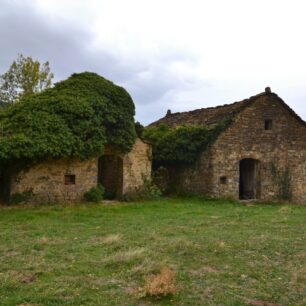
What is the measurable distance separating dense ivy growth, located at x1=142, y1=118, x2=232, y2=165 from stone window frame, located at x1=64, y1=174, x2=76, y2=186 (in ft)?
14.8

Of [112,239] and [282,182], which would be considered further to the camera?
[282,182]

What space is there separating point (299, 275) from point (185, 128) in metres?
12.9

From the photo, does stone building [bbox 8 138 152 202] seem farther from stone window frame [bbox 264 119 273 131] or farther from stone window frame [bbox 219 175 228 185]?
stone window frame [bbox 264 119 273 131]

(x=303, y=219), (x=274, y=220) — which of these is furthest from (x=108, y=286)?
(x=303, y=219)

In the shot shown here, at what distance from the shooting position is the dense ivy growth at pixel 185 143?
19062 millimetres

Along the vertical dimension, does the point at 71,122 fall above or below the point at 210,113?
below

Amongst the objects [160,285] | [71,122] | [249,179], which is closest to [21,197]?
[71,122]

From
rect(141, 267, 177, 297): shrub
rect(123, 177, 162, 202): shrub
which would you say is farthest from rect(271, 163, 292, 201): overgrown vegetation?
rect(141, 267, 177, 297): shrub

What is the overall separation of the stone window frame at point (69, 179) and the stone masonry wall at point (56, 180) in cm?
9

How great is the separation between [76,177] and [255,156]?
877cm

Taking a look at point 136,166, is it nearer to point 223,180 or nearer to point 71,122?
point 71,122

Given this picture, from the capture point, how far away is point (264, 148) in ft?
65.5

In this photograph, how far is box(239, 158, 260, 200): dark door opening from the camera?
65.9 ft

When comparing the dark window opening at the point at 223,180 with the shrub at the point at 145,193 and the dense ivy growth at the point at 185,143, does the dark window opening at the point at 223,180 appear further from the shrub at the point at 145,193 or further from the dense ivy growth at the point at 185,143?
the shrub at the point at 145,193
